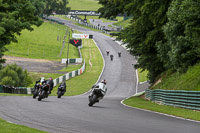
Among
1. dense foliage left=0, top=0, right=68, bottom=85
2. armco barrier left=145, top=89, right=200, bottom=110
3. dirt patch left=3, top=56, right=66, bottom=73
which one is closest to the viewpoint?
armco barrier left=145, top=89, right=200, bottom=110

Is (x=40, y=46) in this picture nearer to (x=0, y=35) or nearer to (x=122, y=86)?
(x=122, y=86)

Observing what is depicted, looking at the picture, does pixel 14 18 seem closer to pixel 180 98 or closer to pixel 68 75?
pixel 180 98

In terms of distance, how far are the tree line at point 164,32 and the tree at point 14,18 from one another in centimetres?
725

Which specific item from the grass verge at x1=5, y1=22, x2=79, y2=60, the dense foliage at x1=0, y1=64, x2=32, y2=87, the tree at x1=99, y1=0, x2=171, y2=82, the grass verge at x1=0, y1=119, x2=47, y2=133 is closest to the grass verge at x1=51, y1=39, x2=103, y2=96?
the grass verge at x1=5, y1=22, x2=79, y2=60

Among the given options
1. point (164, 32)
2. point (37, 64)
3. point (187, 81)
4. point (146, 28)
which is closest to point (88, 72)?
point (37, 64)

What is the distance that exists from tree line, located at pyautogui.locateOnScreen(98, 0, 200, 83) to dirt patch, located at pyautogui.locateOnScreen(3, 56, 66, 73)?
116 feet

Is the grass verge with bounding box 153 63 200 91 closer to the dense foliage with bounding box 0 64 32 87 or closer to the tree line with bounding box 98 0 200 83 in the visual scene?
the tree line with bounding box 98 0 200 83

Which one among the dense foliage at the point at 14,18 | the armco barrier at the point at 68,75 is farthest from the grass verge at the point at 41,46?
the dense foliage at the point at 14,18

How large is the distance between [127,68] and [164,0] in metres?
51.4

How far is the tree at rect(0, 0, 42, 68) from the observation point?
28.4 m

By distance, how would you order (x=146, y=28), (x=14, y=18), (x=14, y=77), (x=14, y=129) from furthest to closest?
(x=14, y=77), (x=146, y=28), (x=14, y=18), (x=14, y=129)

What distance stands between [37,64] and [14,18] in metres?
49.7

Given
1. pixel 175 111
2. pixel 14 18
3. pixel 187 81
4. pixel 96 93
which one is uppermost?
pixel 14 18

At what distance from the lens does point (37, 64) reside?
78.6m
